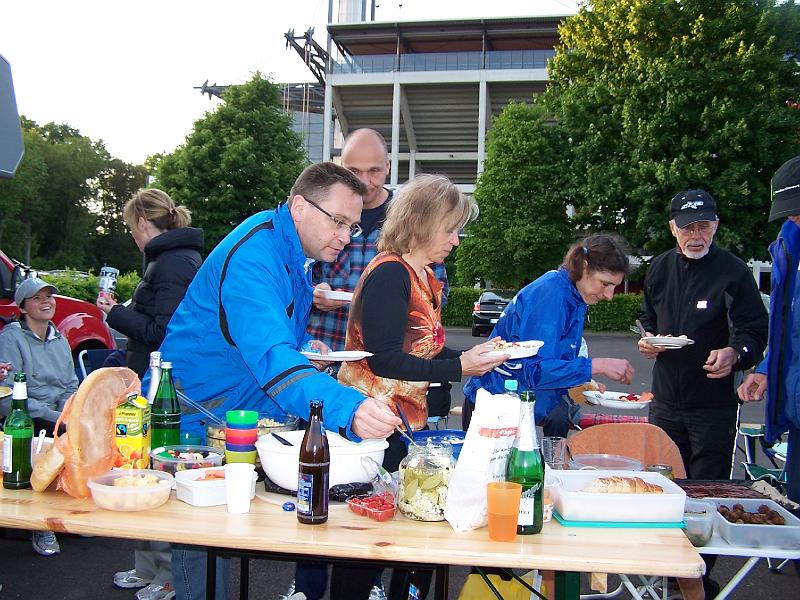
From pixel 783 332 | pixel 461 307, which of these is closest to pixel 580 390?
pixel 783 332

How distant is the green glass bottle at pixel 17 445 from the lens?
7.52 ft

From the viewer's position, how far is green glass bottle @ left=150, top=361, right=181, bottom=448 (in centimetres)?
246

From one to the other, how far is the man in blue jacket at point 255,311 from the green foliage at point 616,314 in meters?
21.8

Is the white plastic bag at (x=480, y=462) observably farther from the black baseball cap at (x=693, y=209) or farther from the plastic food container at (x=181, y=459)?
the black baseball cap at (x=693, y=209)

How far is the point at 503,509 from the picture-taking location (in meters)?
1.92

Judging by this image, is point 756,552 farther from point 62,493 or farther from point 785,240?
point 62,493

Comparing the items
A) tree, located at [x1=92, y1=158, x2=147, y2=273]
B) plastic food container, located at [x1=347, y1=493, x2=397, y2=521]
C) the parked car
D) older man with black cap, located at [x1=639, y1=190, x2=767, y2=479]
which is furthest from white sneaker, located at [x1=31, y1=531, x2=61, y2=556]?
tree, located at [x1=92, y1=158, x2=147, y2=273]

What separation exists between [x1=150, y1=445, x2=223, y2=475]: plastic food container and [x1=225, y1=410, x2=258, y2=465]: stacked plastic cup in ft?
0.22

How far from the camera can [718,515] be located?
2.38 m

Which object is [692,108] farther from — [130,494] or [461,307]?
[130,494]

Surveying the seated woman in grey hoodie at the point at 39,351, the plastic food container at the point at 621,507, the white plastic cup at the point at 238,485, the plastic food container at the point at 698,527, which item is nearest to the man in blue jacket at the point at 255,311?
the white plastic cup at the point at 238,485

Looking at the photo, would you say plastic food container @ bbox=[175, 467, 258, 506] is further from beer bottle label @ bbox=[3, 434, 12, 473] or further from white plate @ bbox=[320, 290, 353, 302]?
white plate @ bbox=[320, 290, 353, 302]

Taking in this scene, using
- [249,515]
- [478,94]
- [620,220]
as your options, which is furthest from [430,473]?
[478,94]

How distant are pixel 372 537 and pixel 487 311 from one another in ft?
61.7
